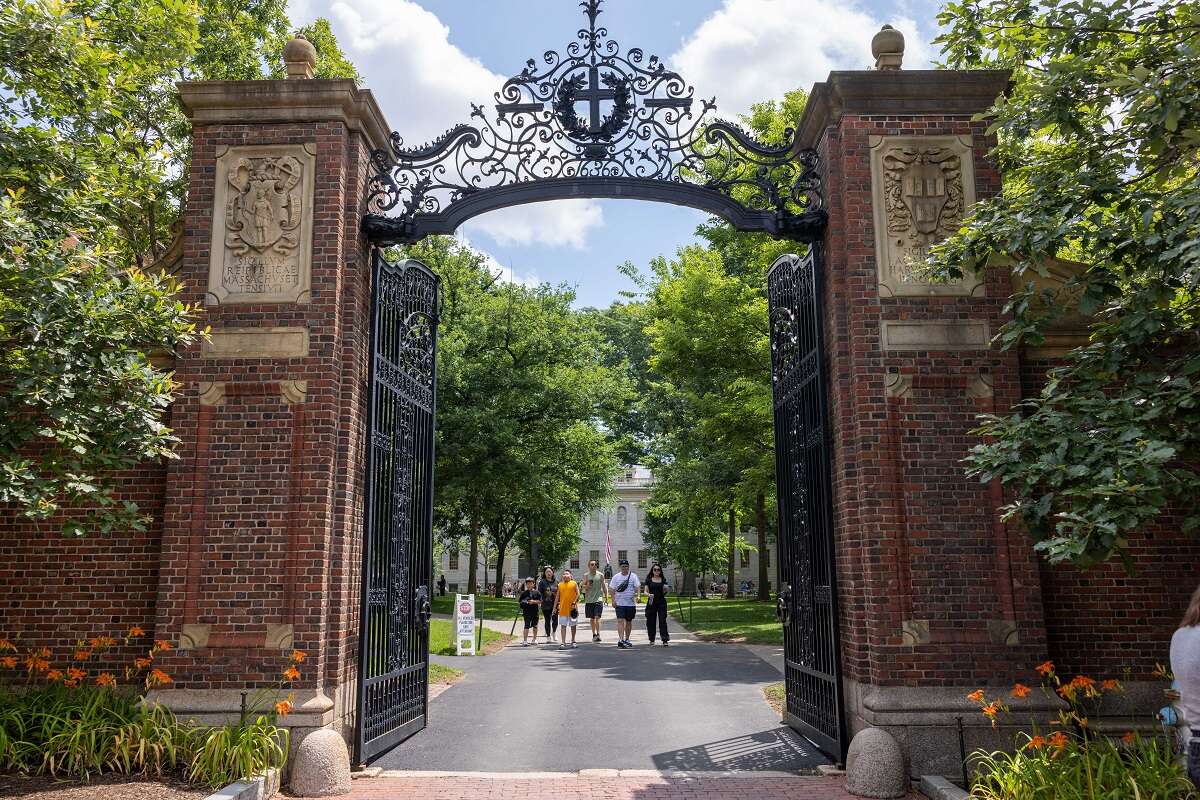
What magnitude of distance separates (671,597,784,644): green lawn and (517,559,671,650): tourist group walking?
5.48 ft

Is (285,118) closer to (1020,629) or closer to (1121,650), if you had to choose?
(1020,629)

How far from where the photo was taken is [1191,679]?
403 cm

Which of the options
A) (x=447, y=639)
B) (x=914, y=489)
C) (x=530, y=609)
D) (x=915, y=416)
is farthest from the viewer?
(x=530, y=609)

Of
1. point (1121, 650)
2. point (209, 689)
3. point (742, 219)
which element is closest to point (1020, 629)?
point (1121, 650)

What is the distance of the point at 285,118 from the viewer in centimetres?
801

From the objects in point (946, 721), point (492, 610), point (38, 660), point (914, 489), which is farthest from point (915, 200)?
point (492, 610)

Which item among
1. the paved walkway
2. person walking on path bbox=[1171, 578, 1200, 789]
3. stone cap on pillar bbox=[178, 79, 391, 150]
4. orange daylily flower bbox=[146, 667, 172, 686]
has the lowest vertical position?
the paved walkway

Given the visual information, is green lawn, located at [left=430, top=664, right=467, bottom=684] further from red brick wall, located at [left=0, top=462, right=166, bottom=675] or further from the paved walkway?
red brick wall, located at [left=0, top=462, right=166, bottom=675]

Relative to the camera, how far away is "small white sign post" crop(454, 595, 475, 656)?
1667 centimetres

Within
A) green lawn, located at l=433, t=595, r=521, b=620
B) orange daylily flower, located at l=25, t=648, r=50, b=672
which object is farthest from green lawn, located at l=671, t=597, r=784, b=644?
orange daylily flower, located at l=25, t=648, r=50, b=672

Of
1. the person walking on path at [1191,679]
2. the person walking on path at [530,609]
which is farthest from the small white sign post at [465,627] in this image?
the person walking on path at [1191,679]

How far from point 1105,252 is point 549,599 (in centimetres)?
1517

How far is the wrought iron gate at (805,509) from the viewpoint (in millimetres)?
8000

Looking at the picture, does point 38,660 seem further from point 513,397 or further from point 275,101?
point 513,397
